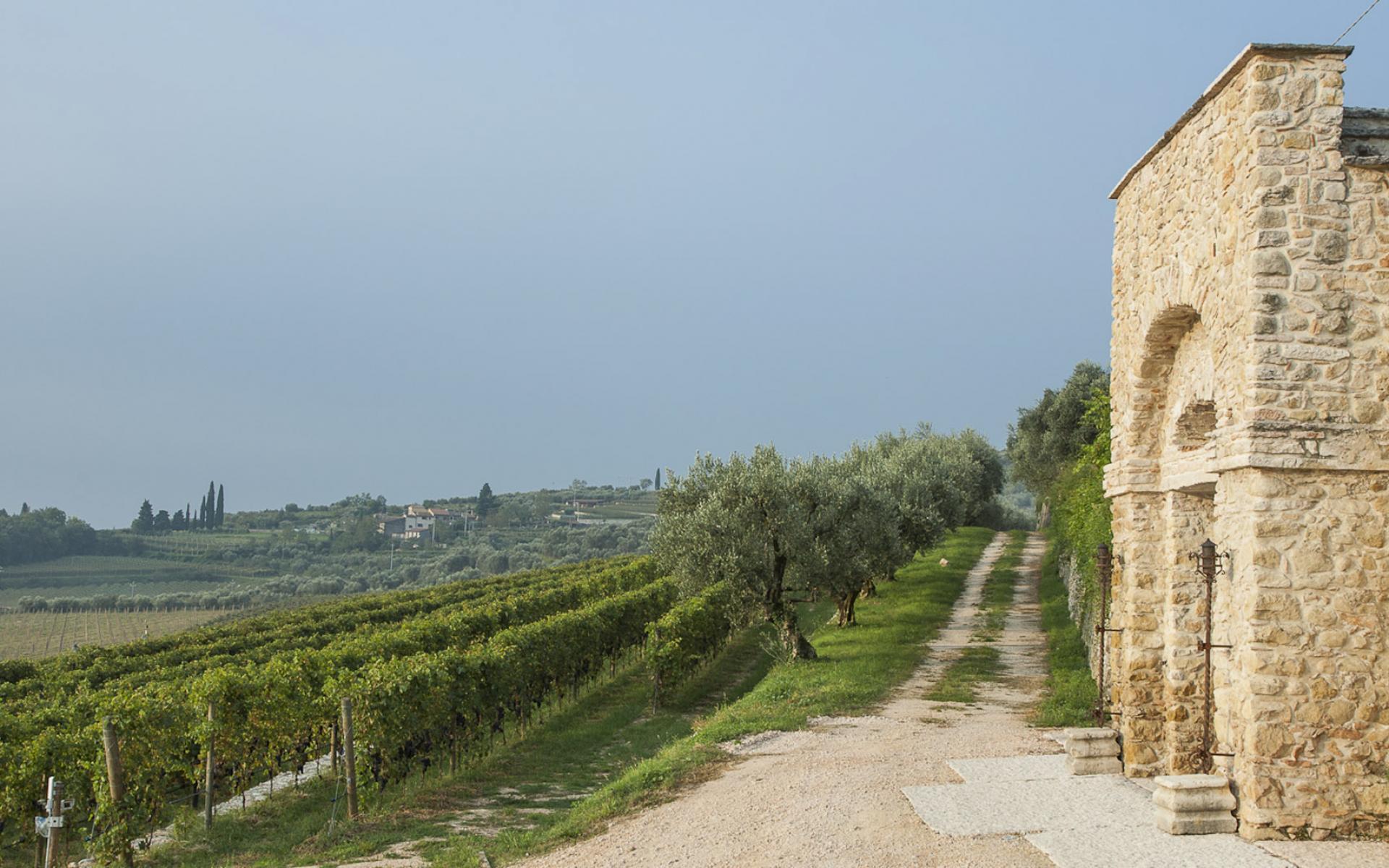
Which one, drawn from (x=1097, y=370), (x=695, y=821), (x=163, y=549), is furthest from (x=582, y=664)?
(x=163, y=549)

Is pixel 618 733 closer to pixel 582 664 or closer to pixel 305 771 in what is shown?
pixel 582 664

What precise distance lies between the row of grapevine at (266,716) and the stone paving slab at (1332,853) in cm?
965

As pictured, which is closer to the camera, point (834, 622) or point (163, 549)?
point (834, 622)

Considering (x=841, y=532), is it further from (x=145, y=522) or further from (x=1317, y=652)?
(x=145, y=522)

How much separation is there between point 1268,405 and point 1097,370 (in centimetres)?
3967

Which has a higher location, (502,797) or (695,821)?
(695,821)

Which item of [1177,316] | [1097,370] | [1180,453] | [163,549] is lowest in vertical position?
[163,549]

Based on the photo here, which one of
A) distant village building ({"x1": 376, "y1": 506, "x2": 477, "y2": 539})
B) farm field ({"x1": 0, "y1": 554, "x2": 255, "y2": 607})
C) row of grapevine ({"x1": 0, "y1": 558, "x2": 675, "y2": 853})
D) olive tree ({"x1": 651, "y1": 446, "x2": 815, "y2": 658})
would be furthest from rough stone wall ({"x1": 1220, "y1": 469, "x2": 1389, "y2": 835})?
distant village building ({"x1": 376, "y1": 506, "x2": 477, "y2": 539})

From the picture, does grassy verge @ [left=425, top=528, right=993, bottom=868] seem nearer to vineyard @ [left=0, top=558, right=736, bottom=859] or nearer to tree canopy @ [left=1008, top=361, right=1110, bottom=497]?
vineyard @ [left=0, top=558, right=736, bottom=859]

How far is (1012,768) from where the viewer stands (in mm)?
10133

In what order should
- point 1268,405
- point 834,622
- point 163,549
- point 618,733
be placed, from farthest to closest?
1. point 163,549
2. point 834,622
3. point 618,733
4. point 1268,405

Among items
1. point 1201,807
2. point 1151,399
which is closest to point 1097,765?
point 1201,807

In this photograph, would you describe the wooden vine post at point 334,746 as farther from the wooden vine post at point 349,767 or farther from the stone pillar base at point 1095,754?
the stone pillar base at point 1095,754

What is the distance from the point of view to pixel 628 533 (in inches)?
4257
